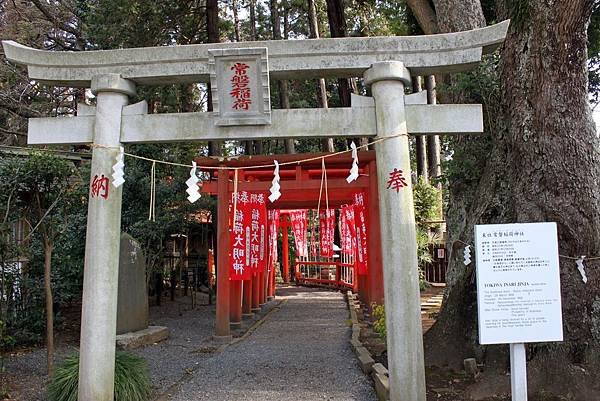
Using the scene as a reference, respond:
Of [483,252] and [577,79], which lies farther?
[577,79]

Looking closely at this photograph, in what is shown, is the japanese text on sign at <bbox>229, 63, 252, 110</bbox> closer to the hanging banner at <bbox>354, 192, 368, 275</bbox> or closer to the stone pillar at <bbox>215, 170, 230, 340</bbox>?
the stone pillar at <bbox>215, 170, 230, 340</bbox>

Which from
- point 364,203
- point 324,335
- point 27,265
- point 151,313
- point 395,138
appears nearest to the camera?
point 395,138

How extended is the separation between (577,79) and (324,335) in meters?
7.06

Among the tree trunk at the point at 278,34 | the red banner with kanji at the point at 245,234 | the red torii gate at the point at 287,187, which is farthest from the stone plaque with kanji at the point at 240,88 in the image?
the tree trunk at the point at 278,34

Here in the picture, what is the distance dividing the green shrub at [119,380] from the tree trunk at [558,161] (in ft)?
13.4

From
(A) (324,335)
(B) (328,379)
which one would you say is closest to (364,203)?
(A) (324,335)

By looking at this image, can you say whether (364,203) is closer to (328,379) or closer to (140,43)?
(328,379)

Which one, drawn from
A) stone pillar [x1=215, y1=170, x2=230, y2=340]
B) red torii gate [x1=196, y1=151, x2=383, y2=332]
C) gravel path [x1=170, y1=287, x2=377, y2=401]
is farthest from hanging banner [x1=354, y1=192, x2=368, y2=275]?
stone pillar [x1=215, y1=170, x2=230, y2=340]

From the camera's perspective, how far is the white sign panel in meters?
4.39

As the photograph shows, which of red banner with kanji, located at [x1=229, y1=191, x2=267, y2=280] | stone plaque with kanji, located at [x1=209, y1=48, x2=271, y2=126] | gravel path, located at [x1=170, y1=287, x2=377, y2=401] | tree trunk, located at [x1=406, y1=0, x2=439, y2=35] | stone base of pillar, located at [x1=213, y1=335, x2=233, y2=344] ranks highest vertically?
tree trunk, located at [x1=406, y1=0, x2=439, y2=35]

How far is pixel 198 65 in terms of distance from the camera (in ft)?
18.2

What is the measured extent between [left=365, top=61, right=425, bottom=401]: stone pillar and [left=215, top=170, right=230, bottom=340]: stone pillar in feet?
19.7

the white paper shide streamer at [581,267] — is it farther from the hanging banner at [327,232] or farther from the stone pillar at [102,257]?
the hanging banner at [327,232]

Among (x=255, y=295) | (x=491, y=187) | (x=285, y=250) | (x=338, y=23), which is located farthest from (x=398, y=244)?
(x=285, y=250)
